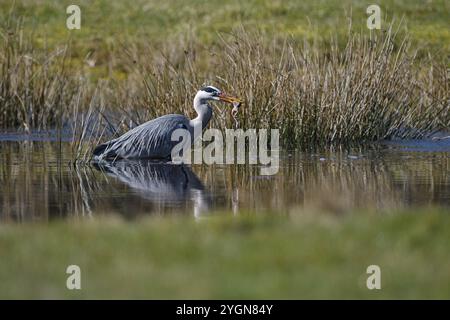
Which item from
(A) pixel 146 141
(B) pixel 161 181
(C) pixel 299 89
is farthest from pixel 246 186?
(C) pixel 299 89

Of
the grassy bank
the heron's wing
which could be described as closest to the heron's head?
the heron's wing

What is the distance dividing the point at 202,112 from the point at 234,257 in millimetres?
7930

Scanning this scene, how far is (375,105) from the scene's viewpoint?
53.5 feet

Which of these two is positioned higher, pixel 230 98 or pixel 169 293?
pixel 230 98

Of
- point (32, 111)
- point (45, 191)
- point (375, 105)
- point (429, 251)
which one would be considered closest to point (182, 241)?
point (429, 251)

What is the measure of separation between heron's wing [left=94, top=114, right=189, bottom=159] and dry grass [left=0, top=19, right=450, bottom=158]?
32 cm

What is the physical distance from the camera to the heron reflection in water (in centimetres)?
1099

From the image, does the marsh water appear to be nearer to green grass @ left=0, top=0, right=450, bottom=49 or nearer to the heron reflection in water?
the heron reflection in water

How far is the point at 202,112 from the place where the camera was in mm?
15258

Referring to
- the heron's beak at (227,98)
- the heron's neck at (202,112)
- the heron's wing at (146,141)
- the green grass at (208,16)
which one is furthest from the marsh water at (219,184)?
the green grass at (208,16)

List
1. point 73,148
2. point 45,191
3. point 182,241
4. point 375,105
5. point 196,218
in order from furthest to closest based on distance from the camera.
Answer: point 375,105 < point 73,148 < point 45,191 < point 196,218 < point 182,241
